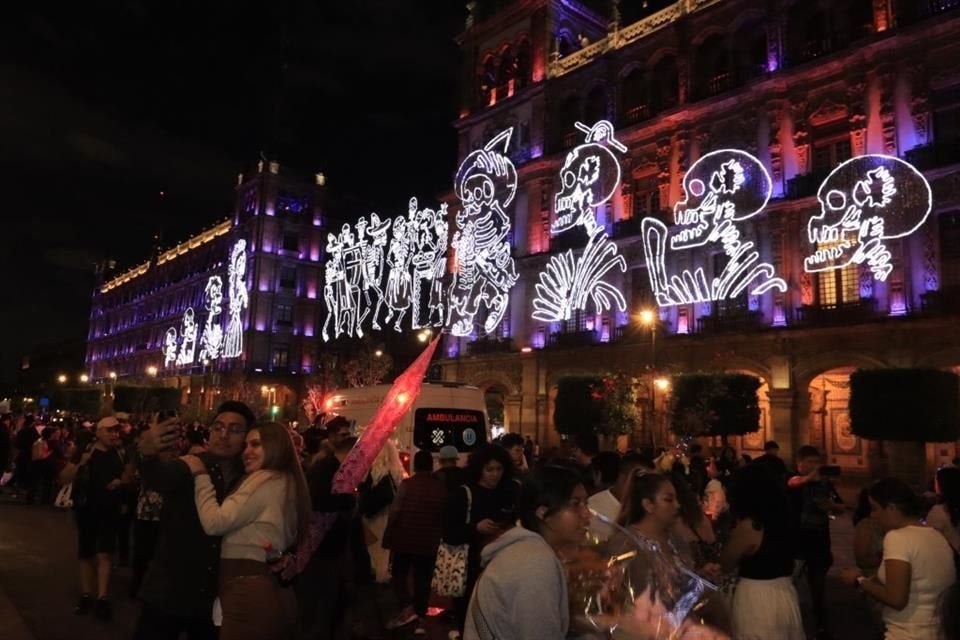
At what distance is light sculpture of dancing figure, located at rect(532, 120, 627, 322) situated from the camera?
28312mm

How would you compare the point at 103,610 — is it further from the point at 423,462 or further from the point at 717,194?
the point at 717,194

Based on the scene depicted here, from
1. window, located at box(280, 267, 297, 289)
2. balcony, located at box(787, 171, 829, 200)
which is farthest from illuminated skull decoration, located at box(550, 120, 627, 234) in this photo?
window, located at box(280, 267, 297, 289)

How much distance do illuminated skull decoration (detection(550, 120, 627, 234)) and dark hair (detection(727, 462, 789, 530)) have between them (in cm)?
2484

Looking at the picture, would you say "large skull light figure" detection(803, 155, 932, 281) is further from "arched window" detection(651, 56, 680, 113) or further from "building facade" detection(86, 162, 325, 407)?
"building facade" detection(86, 162, 325, 407)

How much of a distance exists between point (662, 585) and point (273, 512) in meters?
1.92

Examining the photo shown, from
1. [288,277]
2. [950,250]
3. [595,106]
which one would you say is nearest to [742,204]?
[950,250]

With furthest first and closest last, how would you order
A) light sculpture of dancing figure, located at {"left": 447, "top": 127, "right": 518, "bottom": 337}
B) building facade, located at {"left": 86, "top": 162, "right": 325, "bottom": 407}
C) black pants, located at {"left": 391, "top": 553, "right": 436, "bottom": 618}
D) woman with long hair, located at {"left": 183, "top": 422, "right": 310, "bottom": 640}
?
building facade, located at {"left": 86, "top": 162, "right": 325, "bottom": 407} → light sculpture of dancing figure, located at {"left": 447, "top": 127, "right": 518, "bottom": 337} → black pants, located at {"left": 391, "top": 553, "right": 436, "bottom": 618} → woman with long hair, located at {"left": 183, "top": 422, "right": 310, "bottom": 640}

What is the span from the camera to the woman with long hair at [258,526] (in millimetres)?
3260

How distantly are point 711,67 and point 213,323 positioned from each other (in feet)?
150

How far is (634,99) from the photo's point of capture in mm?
30234

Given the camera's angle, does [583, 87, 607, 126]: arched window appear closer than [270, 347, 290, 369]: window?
Yes

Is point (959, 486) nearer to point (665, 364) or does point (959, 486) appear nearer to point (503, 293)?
point (665, 364)

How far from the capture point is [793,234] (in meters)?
23.8

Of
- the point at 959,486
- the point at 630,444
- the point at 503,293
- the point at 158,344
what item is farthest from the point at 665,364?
the point at 158,344
